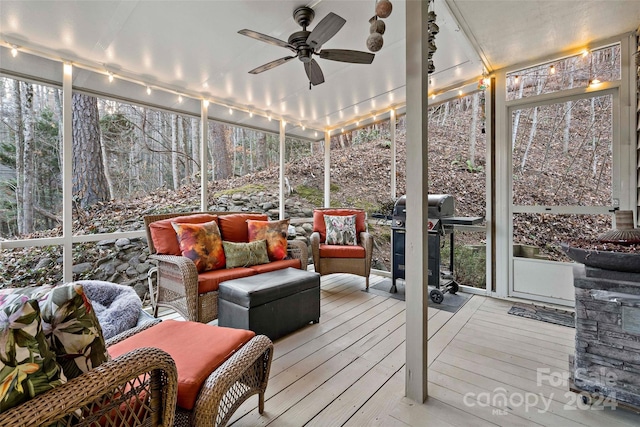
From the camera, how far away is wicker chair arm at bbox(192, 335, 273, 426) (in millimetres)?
1094

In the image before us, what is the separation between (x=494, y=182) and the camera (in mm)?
3521

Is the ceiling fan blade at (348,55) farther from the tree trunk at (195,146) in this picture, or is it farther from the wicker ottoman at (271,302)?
the tree trunk at (195,146)

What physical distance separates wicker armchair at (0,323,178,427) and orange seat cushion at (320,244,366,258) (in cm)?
284

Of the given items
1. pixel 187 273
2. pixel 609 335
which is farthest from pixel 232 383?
pixel 609 335

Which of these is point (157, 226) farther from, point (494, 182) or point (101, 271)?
point (494, 182)

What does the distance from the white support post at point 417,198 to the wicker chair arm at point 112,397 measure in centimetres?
128

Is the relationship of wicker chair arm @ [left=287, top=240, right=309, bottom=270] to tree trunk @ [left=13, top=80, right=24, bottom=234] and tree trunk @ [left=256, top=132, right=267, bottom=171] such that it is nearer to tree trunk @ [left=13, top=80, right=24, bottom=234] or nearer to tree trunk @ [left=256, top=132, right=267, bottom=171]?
tree trunk @ [left=256, top=132, right=267, bottom=171]

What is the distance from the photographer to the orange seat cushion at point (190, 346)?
1.13 meters

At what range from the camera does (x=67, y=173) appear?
2797mm

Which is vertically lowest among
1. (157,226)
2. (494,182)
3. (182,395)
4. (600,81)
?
(182,395)

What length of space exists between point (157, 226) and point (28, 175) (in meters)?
1.39

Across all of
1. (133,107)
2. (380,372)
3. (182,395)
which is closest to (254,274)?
(380,372)

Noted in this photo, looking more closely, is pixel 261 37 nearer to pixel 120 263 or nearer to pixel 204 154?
pixel 204 154

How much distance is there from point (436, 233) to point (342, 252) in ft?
3.91
